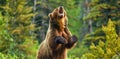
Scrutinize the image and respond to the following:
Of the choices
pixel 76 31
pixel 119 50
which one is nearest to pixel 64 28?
pixel 119 50

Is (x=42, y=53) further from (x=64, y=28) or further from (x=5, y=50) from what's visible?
(x=5, y=50)

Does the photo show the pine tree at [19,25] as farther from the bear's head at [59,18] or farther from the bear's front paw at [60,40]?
the bear's front paw at [60,40]

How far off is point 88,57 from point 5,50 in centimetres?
574

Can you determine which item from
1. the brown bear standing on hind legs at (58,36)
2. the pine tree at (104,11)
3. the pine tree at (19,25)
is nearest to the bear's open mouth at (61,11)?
the brown bear standing on hind legs at (58,36)

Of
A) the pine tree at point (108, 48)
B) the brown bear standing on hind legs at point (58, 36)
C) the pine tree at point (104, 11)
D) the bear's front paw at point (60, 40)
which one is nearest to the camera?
the bear's front paw at point (60, 40)

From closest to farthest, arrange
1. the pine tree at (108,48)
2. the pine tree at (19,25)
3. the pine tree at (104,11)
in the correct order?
the pine tree at (108,48) < the pine tree at (19,25) < the pine tree at (104,11)

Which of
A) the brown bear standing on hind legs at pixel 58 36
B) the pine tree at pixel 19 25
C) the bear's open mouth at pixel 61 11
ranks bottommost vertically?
the pine tree at pixel 19 25

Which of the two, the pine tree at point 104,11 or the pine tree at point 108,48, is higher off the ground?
the pine tree at point 108,48

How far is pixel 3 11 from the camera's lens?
3788 centimetres

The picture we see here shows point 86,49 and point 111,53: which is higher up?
point 111,53

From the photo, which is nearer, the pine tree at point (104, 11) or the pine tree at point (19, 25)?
the pine tree at point (19, 25)

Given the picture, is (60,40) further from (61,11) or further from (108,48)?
(108,48)

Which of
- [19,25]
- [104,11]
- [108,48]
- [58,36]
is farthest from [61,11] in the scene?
[19,25]

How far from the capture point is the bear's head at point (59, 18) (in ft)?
48.3
